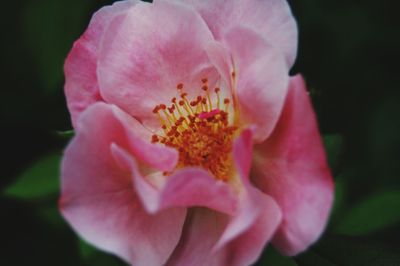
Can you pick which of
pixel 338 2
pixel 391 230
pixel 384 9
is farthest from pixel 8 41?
pixel 391 230

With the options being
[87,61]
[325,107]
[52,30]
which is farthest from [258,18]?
[52,30]

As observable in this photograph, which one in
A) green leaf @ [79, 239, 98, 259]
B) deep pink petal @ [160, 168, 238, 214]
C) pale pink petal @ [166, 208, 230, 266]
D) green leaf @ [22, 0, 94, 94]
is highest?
deep pink petal @ [160, 168, 238, 214]

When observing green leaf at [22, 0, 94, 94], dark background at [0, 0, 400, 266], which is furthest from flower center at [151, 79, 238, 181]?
green leaf at [22, 0, 94, 94]

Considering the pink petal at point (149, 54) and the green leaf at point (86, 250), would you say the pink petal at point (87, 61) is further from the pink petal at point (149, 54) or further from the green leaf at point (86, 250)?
the green leaf at point (86, 250)

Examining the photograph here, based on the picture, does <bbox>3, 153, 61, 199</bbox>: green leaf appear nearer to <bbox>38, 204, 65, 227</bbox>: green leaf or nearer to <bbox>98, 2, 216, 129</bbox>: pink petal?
<bbox>38, 204, 65, 227</bbox>: green leaf

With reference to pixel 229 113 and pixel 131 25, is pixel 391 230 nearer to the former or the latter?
pixel 229 113

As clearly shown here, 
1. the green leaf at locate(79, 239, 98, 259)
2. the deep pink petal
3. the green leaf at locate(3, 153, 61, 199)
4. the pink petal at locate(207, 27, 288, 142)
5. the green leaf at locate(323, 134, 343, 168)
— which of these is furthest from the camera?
the green leaf at locate(3, 153, 61, 199)
